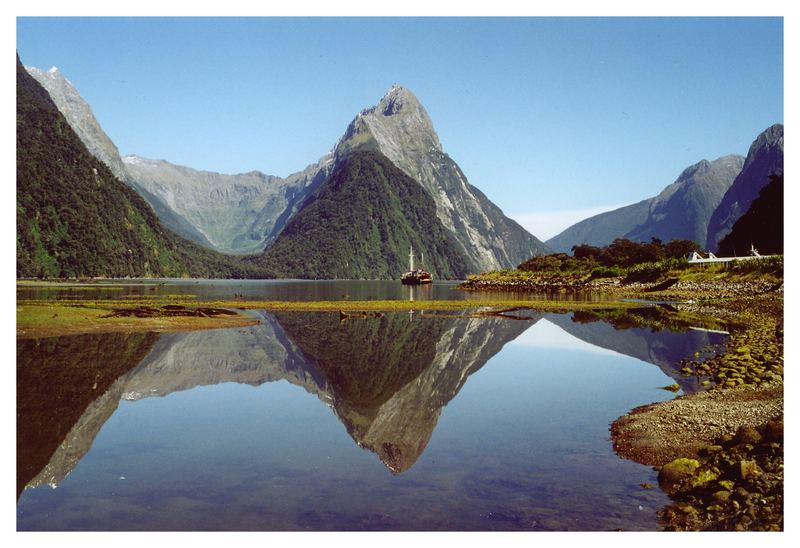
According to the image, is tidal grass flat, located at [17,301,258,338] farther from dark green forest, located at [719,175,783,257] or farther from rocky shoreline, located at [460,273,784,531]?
dark green forest, located at [719,175,783,257]

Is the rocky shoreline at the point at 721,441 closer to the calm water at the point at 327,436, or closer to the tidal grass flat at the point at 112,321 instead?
the calm water at the point at 327,436

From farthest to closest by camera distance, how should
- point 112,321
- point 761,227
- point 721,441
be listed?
point 761,227, point 112,321, point 721,441

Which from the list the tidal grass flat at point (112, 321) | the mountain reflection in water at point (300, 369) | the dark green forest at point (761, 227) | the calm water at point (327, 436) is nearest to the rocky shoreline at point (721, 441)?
the calm water at point (327, 436)

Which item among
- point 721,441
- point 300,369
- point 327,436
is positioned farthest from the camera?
point 300,369

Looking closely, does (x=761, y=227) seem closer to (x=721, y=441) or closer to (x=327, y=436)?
(x=721, y=441)

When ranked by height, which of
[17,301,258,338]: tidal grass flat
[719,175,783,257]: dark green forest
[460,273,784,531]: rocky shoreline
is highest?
[719,175,783,257]: dark green forest

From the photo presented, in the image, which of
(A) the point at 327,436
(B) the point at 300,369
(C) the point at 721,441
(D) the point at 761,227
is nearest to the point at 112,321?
(B) the point at 300,369

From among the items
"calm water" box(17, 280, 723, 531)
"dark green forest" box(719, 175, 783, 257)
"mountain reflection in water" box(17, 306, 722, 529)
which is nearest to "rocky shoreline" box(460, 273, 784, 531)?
"calm water" box(17, 280, 723, 531)
